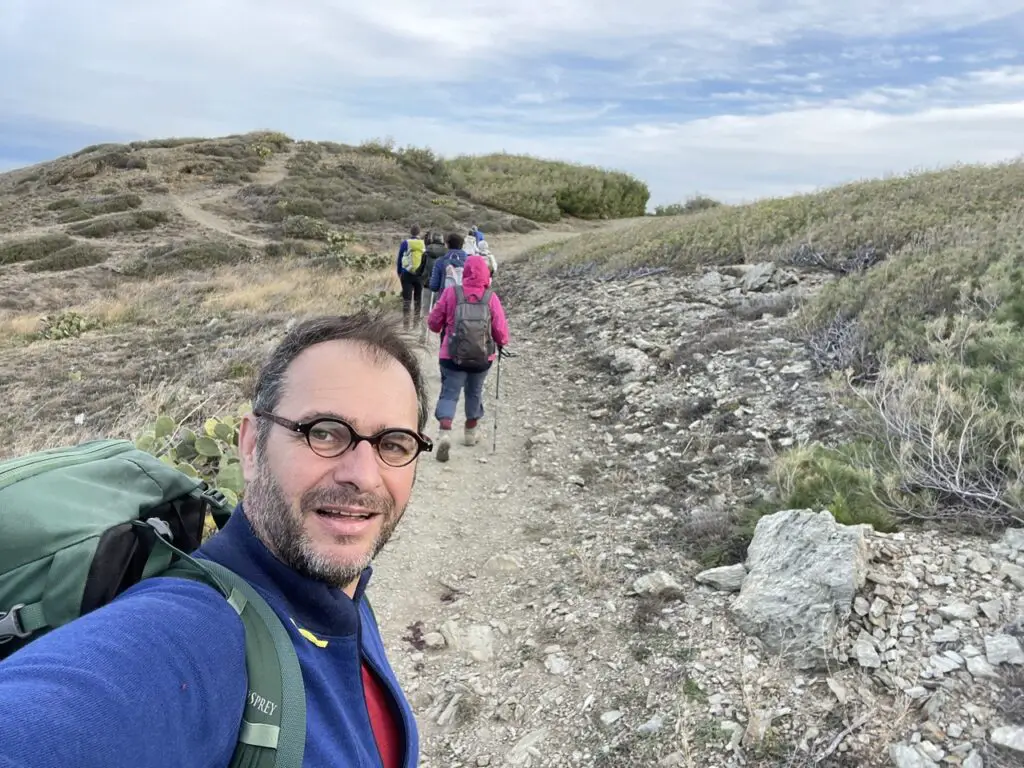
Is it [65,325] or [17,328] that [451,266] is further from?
[17,328]

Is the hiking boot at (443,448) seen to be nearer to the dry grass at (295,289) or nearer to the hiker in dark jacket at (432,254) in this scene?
the hiker in dark jacket at (432,254)

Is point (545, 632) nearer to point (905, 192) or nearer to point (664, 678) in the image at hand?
point (664, 678)

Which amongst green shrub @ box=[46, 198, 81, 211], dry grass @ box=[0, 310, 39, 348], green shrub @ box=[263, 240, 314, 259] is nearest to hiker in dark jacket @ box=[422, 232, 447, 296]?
dry grass @ box=[0, 310, 39, 348]

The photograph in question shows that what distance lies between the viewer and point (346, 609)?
1596mm

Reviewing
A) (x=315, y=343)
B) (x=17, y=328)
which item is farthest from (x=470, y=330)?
(x=17, y=328)

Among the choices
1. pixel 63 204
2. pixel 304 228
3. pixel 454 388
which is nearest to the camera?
pixel 454 388

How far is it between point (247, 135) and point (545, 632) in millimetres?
43593

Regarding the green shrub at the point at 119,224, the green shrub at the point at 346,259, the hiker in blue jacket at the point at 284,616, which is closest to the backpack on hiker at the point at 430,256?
the green shrub at the point at 346,259

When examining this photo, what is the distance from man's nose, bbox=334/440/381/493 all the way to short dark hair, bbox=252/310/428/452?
23 centimetres

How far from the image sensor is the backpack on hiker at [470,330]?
6535 millimetres

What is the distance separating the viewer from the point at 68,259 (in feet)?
73.4

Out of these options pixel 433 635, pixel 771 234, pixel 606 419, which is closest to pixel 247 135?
pixel 771 234

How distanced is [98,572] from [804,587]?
11.0ft

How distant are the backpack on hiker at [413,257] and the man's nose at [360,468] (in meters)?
9.89
